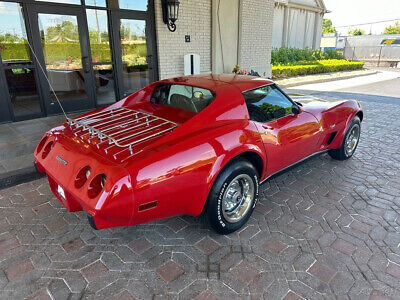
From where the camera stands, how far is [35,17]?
612 centimetres

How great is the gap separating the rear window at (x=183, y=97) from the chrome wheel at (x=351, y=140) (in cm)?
252

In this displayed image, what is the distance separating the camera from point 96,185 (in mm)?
2250

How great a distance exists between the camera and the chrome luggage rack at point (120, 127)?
2.55 metres

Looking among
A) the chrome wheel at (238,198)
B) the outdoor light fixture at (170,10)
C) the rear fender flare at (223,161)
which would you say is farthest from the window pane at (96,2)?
the chrome wheel at (238,198)

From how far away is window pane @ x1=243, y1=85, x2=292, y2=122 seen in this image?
10.2 ft

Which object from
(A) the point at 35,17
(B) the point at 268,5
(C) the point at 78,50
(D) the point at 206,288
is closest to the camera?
(D) the point at 206,288

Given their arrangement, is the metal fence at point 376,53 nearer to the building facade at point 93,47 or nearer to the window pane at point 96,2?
the building facade at point 93,47

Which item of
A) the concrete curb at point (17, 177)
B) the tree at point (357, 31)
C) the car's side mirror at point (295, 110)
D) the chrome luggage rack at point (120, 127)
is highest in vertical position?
the tree at point (357, 31)

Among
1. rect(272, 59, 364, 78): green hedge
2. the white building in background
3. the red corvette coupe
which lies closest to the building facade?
the red corvette coupe

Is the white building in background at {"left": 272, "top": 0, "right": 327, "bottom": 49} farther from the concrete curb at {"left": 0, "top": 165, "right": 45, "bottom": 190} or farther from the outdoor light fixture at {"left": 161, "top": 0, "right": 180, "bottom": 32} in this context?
the concrete curb at {"left": 0, "top": 165, "right": 45, "bottom": 190}

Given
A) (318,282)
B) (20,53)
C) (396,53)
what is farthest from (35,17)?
(396,53)

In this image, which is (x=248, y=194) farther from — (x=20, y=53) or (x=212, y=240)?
(x=20, y=53)

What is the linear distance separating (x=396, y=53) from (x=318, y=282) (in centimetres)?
3143

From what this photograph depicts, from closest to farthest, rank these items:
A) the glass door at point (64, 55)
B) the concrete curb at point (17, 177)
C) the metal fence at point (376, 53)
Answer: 1. the concrete curb at point (17, 177)
2. the glass door at point (64, 55)
3. the metal fence at point (376, 53)
